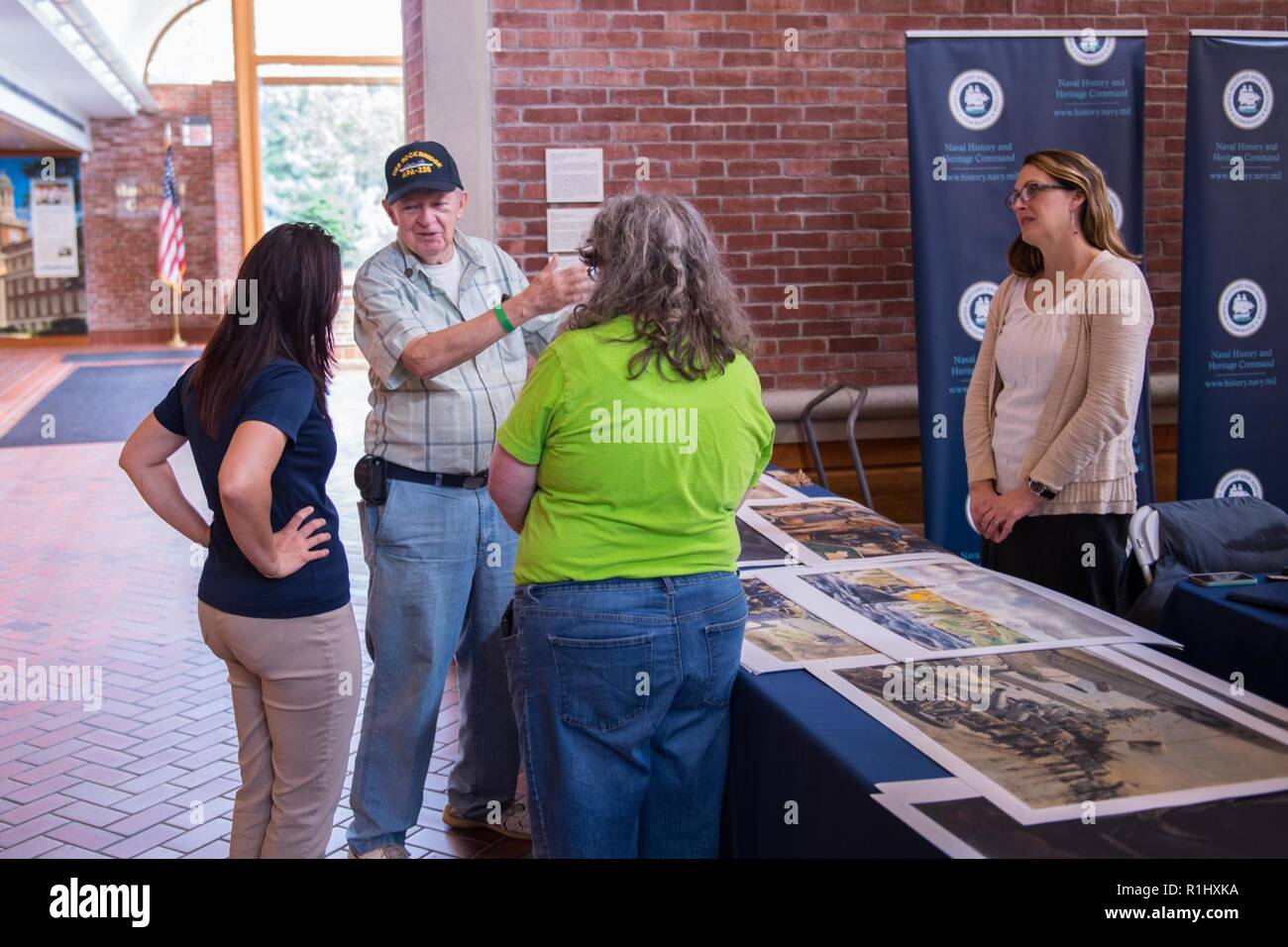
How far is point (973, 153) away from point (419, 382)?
2831 millimetres

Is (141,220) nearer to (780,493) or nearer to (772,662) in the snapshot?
(780,493)

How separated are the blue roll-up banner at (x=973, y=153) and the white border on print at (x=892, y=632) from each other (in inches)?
76.1

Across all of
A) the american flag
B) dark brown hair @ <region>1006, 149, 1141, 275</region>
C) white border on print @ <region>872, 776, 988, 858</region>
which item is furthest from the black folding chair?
the american flag

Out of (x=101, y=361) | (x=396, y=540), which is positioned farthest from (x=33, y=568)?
(x=101, y=361)

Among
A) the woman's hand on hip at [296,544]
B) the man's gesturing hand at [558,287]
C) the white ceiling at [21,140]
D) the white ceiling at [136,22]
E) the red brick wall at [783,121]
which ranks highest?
the white ceiling at [136,22]

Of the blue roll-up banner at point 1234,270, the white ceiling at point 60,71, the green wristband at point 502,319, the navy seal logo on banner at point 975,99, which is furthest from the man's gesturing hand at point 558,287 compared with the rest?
the white ceiling at point 60,71

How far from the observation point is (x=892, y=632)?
2.20m

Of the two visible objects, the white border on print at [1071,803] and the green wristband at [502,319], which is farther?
the green wristband at [502,319]

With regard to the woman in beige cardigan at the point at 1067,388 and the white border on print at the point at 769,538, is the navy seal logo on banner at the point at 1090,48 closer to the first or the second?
the woman in beige cardigan at the point at 1067,388

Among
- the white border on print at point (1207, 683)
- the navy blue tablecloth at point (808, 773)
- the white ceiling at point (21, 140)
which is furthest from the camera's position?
the white ceiling at point (21, 140)

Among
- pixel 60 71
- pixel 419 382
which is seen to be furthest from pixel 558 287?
pixel 60 71

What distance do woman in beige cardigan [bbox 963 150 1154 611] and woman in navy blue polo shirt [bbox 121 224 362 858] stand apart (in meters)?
1.70

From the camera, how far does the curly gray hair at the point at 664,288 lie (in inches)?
71.2
